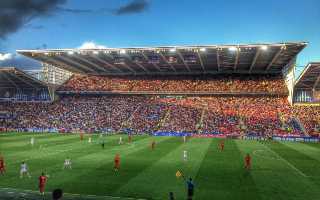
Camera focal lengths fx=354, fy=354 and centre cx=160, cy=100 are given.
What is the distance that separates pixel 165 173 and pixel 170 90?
195 feet

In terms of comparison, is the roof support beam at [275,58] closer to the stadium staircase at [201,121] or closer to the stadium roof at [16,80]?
the stadium staircase at [201,121]

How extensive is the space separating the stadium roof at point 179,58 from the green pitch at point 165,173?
2780 centimetres

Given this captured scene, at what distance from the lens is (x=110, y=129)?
74.9 metres

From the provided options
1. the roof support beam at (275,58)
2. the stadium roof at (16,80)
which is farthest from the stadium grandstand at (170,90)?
the stadium roof at (16,80)

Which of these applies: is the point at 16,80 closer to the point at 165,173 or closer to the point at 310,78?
the point at 310,78

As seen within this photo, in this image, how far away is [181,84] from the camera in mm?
89750

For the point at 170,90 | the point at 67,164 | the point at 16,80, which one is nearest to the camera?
the point at 67,164

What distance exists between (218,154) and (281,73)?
5422 cm

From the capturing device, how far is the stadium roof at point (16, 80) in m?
78.8

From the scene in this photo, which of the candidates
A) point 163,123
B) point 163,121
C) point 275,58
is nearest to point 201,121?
point 163,123

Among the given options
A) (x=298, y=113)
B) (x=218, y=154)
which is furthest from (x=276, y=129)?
(x=218, y=154)

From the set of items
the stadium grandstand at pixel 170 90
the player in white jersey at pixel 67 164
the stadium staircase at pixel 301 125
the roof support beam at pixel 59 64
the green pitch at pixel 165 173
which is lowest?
the green pitch at pixel 165 173

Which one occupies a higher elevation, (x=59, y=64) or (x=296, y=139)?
(x=59, y=64)

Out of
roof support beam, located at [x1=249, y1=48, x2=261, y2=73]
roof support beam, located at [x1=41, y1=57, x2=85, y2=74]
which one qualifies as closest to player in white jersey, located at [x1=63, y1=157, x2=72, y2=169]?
roof support beam, located at [x1=249, y1=48, x2=261, y2=73]
